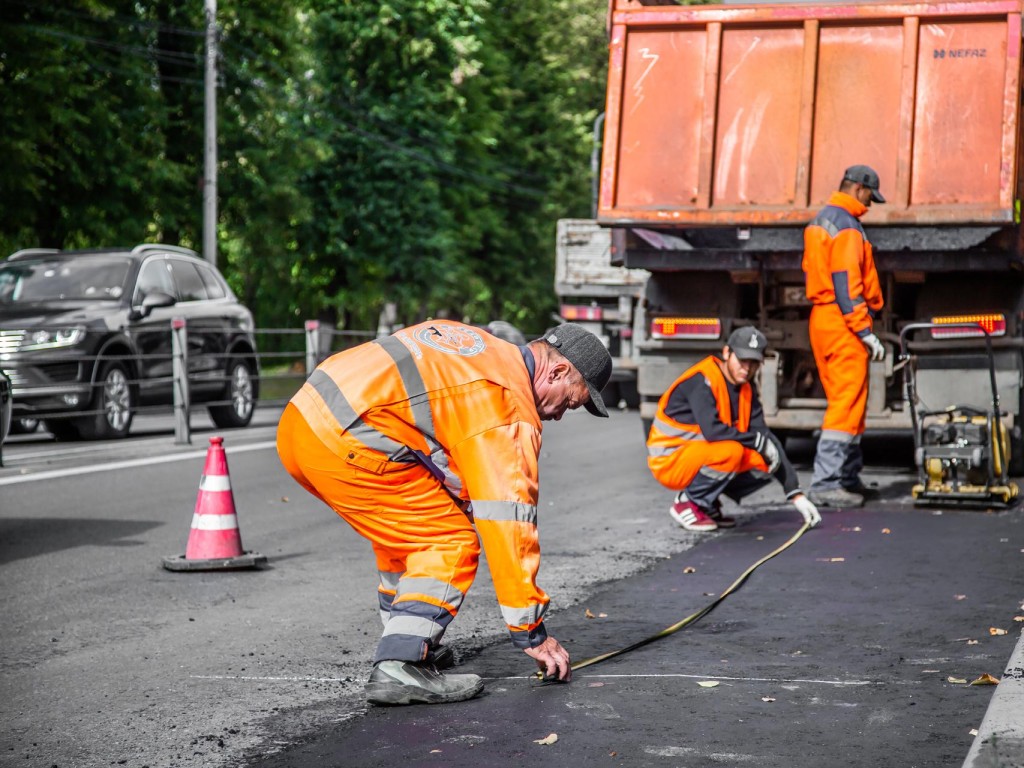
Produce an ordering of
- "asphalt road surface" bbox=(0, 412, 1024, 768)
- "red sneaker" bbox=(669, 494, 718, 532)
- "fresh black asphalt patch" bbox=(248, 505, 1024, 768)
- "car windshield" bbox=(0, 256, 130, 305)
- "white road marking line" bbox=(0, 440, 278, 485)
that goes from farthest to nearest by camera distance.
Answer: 1. "car windshield" bbox=(0, 256, 130, 305)
2. "white road marking line" bbox=(0, 440, 278, 485)
3. "red sneaker" bbox=(669, 494, 718, 532)
4. "asphalt road surface" bbox=(0, 412, 1024, 768)
5. "fresh black asphalt patch" bbox=(248, 505, 1024, 768)

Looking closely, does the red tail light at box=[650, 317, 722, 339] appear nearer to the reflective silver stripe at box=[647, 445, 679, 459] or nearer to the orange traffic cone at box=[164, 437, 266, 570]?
the reflective silver stripe at box=[647, 445, 679, 459]

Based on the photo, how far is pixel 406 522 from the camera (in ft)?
15.5

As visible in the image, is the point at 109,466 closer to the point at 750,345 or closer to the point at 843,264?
the point at 750,345

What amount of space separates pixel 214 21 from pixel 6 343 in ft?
46.4

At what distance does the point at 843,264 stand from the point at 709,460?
5.34ft

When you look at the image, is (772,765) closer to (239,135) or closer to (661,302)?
(661,302)

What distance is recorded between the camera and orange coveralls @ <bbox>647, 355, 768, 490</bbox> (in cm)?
872

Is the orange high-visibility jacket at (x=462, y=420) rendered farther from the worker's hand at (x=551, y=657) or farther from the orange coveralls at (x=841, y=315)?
the orange coveralls at (x=841, y=315)

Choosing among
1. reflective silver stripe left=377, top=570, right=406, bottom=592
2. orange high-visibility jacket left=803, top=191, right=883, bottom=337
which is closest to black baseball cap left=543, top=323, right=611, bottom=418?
reflective silver stripe left=377, top=570, right=406, bottom=592

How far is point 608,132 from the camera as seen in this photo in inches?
432

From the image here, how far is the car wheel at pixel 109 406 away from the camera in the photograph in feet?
49.2

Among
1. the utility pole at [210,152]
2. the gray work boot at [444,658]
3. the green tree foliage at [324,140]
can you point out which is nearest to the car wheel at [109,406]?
the green tree foliage at [324,140]

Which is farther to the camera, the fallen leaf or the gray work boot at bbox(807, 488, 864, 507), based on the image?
the gray work boot at bbox(807, 488, 864, 507)

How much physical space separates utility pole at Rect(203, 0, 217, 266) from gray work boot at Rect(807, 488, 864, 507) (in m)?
18.8
